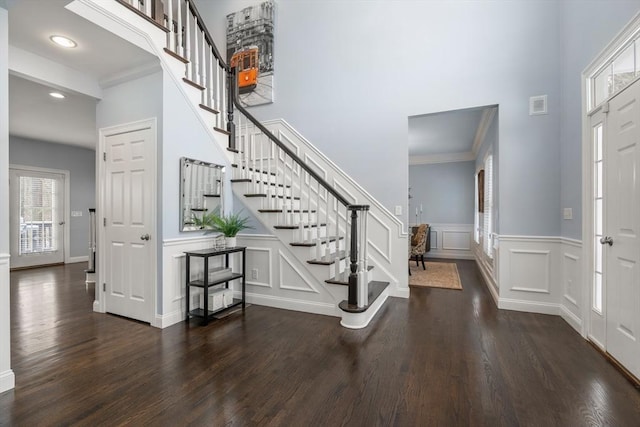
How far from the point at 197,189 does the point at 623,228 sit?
3838mm

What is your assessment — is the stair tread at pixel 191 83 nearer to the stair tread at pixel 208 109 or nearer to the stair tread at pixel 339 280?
the stair tread at pixel 208 109

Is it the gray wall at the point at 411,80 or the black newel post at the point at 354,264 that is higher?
the gray wall at the point at 411,80

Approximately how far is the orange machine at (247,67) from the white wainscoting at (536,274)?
4.34m

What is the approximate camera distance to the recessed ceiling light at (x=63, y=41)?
8.85ft

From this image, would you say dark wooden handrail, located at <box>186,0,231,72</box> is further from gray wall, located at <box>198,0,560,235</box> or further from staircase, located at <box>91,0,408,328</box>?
gray wall, located at <box>198,0,560,235</box>

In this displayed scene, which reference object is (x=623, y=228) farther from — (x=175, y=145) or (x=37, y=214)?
(x=37, y=214)

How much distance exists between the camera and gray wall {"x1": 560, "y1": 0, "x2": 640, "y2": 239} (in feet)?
8.44

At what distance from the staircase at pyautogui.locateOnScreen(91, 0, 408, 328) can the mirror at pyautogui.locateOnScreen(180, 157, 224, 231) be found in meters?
0.30

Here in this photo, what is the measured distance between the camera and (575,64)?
10.1ft

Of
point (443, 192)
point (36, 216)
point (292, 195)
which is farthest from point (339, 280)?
point (36, 216)

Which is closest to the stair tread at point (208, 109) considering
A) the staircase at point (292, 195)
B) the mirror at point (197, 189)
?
the staircase at point (292, 195)

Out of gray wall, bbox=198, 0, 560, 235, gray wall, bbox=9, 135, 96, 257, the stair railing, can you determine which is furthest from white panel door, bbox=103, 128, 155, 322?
gray wall, bbox=9, 135, 96, 257

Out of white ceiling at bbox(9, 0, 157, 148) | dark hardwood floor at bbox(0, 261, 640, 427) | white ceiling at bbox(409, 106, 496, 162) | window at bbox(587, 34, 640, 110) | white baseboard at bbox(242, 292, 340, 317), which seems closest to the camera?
dark hardwood floor at bbox(0, 261, 640, 427)

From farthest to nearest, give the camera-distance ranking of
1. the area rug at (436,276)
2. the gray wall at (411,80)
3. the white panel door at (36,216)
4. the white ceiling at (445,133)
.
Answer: the white panel door at (36,216)
the white ceiling at (445,133)
the area rug at (436,276)
the gray wall at (411,80)
